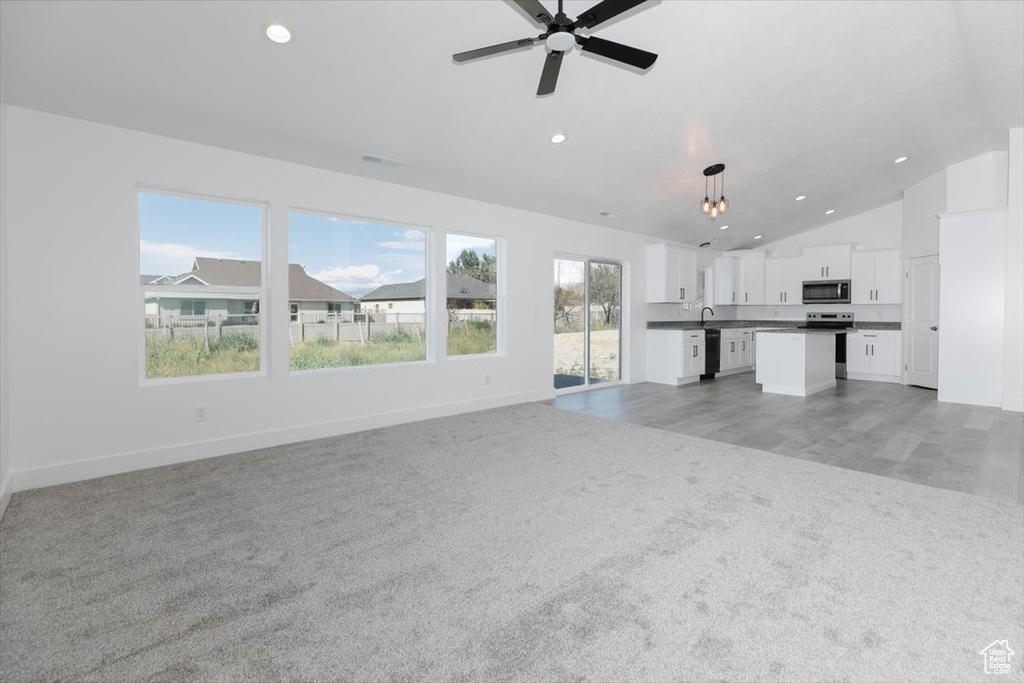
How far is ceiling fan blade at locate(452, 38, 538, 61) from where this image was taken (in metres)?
2.45

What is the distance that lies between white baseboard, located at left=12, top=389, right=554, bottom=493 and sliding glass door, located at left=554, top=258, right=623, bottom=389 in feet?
6.66

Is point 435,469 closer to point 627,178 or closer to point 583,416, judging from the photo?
point 583,416

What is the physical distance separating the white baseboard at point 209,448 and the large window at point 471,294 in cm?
79

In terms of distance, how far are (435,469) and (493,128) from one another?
2.98 meters

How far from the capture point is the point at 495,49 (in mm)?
2514

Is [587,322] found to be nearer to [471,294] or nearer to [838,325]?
[471,294]

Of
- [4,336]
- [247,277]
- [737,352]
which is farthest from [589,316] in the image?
[4,336]

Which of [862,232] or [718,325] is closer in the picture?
[862,232]

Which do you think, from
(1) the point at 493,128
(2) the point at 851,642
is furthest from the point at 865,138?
(2) the point at 851,642

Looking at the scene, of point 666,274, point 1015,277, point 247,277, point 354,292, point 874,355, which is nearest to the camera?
point 247,277

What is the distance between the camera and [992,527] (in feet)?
8.71

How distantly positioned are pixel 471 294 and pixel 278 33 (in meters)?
3.50

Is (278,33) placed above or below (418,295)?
above

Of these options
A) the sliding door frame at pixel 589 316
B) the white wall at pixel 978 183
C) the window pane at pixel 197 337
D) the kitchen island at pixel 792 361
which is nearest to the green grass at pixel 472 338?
the sliding door frame at pixel 589 316
